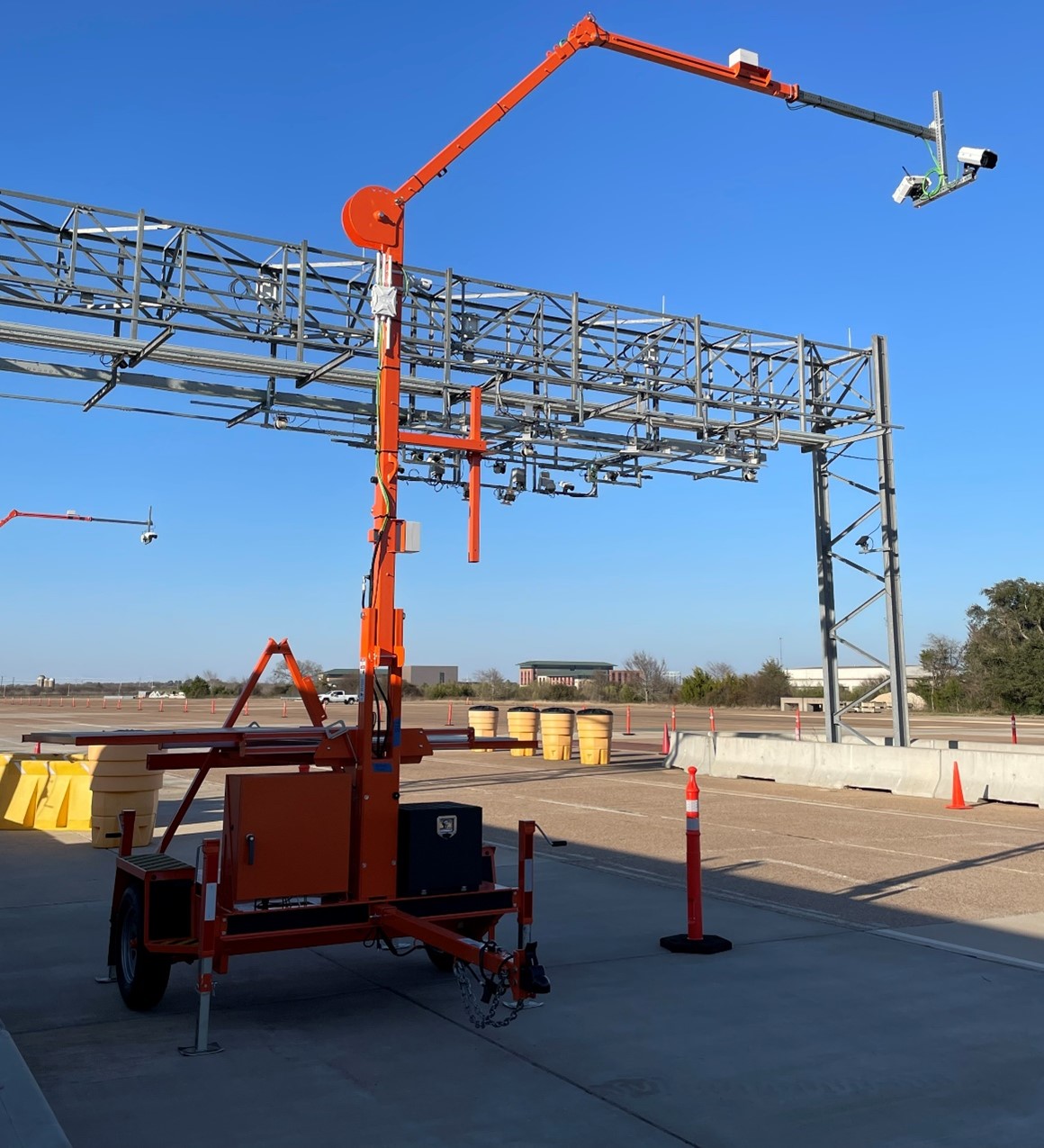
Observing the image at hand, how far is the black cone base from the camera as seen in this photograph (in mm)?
7738

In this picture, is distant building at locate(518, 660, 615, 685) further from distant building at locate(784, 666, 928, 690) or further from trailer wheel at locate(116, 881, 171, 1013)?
trailer wheel at locate(116, 881, 171, 1013)

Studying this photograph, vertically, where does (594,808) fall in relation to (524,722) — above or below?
below

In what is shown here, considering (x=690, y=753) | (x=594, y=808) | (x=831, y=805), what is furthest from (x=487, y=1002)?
(x=690, y=753)

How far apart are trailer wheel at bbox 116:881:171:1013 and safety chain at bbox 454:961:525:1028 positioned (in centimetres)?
179

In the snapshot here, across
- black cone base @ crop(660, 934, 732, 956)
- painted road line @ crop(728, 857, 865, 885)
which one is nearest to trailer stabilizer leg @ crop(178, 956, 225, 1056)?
black cone base @ crop(660, 934, 732, 956)

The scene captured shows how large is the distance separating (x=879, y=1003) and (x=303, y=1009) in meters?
3.49

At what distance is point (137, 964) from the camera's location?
6309mm

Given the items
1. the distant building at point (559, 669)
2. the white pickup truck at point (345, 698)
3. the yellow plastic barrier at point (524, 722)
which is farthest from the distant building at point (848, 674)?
the yellow plastic barrier at point (524, 722)

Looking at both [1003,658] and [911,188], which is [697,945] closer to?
[911,188]

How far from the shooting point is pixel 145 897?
625cm

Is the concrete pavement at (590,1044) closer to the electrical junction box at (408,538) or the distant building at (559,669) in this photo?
the electrical junction box at (408,538)

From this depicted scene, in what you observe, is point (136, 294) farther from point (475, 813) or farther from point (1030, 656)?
point (1030, 656)

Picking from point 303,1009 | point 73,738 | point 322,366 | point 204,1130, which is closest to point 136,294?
point 322,366

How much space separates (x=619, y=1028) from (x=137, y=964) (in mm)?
2844
